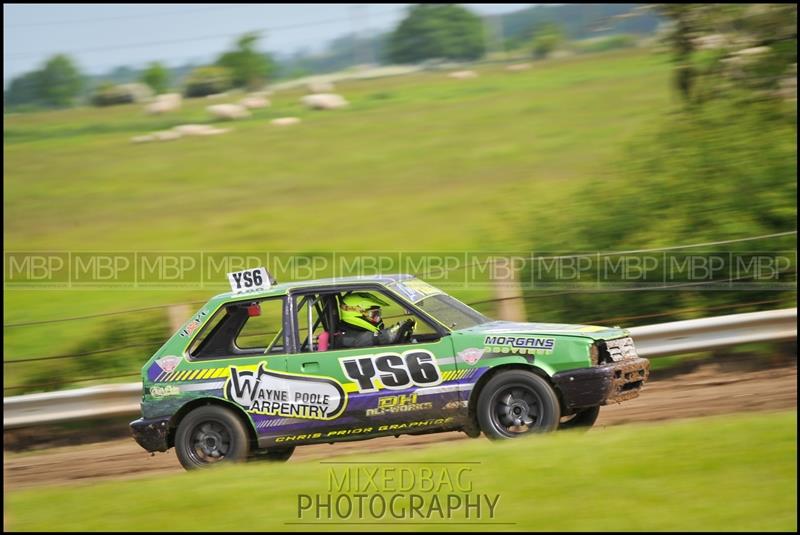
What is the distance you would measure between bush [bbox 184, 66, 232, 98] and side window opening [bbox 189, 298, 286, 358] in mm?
20575

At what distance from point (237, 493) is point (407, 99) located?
848 inches

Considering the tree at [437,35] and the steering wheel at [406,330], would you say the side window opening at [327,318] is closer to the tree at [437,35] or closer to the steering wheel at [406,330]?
the steering wheel at [406,330]

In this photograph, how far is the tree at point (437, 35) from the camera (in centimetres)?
2869

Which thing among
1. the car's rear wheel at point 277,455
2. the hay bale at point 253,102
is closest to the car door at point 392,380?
the car's rear wheel at point 277,455

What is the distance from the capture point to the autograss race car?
749 cm

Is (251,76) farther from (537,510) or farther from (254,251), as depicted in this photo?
(537,510)

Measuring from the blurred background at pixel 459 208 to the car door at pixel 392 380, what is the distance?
0.79 m

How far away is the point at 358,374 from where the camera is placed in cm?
778

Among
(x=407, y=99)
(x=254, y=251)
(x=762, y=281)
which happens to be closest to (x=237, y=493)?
(x=762, y=281)

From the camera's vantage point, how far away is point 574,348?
7.47m

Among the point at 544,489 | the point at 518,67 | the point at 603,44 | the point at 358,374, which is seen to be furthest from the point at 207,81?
the point at 544,489

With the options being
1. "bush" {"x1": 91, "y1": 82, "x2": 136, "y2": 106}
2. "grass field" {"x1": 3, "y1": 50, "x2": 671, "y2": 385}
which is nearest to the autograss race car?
"grass field" {"x1": 3, "y1": 50, "x2": 671, "y2": 385}

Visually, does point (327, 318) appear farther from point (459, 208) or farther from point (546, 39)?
point (546, 39)

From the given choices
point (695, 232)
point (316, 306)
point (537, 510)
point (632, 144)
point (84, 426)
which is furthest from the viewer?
point (632, 144)
